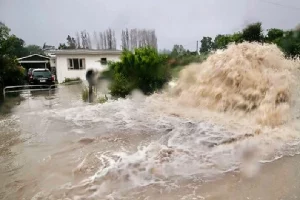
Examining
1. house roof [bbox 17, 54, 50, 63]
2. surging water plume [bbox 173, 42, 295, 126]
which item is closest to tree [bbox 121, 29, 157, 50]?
house roof [bbox 17, 54, 50, 63]

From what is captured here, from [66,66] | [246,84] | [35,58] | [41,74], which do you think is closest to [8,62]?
[41,74]

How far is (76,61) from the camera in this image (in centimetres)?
2709

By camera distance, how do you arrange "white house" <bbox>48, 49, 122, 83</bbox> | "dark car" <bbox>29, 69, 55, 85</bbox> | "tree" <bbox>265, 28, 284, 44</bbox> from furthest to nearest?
"white house" <bbox>48, 49, 122, 83</bbox>
"dark car" <bbox>29, 69, 55, 85</bbox>
"tree" <bbox>265, 28, 284, 44</bbox>

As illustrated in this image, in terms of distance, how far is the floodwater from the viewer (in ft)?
12.2

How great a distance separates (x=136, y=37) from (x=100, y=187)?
118 feet

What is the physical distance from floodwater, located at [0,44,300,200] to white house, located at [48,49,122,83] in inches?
733

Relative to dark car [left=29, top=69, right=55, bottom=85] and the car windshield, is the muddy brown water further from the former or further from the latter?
the car windshield

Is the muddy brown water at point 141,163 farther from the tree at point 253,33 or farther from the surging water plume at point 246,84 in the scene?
the tree at point 253,33

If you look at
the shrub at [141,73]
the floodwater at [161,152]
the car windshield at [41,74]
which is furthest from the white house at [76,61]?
the floodwater at [161,152]

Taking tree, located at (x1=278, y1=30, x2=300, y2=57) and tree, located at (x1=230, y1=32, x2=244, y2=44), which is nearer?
tree, located at (x1=278, y1=30, x2=300, y2=57)

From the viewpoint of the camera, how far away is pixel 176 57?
52.1 ft

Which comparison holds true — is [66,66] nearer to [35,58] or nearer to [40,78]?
[40,78]

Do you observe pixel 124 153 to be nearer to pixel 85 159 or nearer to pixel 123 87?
pixel 85 159

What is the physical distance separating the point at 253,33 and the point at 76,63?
15.3m
